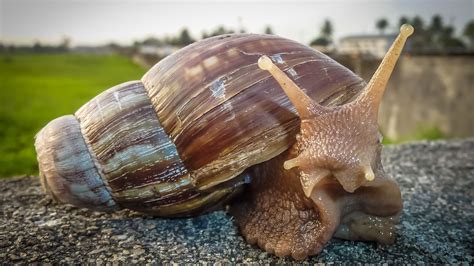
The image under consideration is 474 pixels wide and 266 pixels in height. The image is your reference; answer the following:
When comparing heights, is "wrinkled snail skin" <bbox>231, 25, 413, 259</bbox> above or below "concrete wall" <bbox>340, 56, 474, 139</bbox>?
above

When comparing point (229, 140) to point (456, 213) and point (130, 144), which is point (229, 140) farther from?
point (456, 213)

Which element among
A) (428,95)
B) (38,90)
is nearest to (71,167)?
(38,90)

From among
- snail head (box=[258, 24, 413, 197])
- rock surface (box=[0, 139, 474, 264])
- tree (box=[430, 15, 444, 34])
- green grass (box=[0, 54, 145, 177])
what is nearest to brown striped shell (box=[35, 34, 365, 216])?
snail head (box=[258, 24, 413, 197])

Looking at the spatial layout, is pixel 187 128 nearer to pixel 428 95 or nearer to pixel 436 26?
pixel 428 95

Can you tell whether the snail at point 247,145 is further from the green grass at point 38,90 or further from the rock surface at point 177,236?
the green grass at point 38,90

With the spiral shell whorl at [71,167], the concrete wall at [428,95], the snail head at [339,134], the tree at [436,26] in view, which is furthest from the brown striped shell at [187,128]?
the tree at [436,26]

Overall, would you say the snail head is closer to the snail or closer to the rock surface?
the snail

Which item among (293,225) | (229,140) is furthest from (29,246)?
(293,225)
